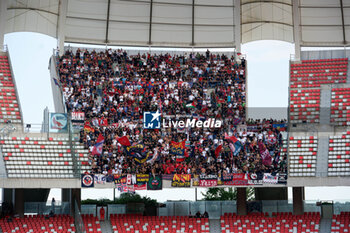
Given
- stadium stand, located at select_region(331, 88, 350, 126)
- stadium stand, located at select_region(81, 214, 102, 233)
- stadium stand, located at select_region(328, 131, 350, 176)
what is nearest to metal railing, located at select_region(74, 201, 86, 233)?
stadium stand, located at select_region(81, 214, 102, 233)

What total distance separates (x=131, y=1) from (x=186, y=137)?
51.2 feet

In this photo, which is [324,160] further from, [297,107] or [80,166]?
[80,166]

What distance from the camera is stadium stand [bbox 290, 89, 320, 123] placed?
46.5 meters

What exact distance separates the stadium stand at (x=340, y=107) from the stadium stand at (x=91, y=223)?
18.6 m

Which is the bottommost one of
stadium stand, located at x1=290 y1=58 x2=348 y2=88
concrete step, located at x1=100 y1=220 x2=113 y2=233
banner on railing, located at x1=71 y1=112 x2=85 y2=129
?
concrete step, located at x1=100 y1=220 x2=113 y2=233

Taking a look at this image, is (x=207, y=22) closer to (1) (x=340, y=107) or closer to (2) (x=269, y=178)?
(1) (x=340, y=107)

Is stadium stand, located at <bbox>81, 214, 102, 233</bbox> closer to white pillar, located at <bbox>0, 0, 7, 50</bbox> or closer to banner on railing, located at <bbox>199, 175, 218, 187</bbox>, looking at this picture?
banner on railing, located at <bbox>199, 175, 218, 187</bbox>

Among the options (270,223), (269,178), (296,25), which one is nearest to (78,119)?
(269,178)

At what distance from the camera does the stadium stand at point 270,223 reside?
4116 cm

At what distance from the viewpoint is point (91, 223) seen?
41.2 m

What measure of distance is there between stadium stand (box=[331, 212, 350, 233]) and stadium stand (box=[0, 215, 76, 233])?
17.6 metres

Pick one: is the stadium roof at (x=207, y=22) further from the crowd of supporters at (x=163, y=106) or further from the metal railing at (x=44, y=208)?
the metal railing at (x=44, y=208)

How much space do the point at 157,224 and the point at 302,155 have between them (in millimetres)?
10833

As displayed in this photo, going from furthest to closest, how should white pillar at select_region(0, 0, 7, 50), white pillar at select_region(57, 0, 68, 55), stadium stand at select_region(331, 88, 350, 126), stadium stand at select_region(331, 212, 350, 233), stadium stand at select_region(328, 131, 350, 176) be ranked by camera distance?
white pillar at select_region(57, 0, 68, 55), white pillar at select_region(0, 0, 7, 50), stadium stand at select_region(331, 88, 350, 126), stadium stand at select_region(331, 212, 350, 233), stadium stand at select_region(328, 131, 350, 176)
